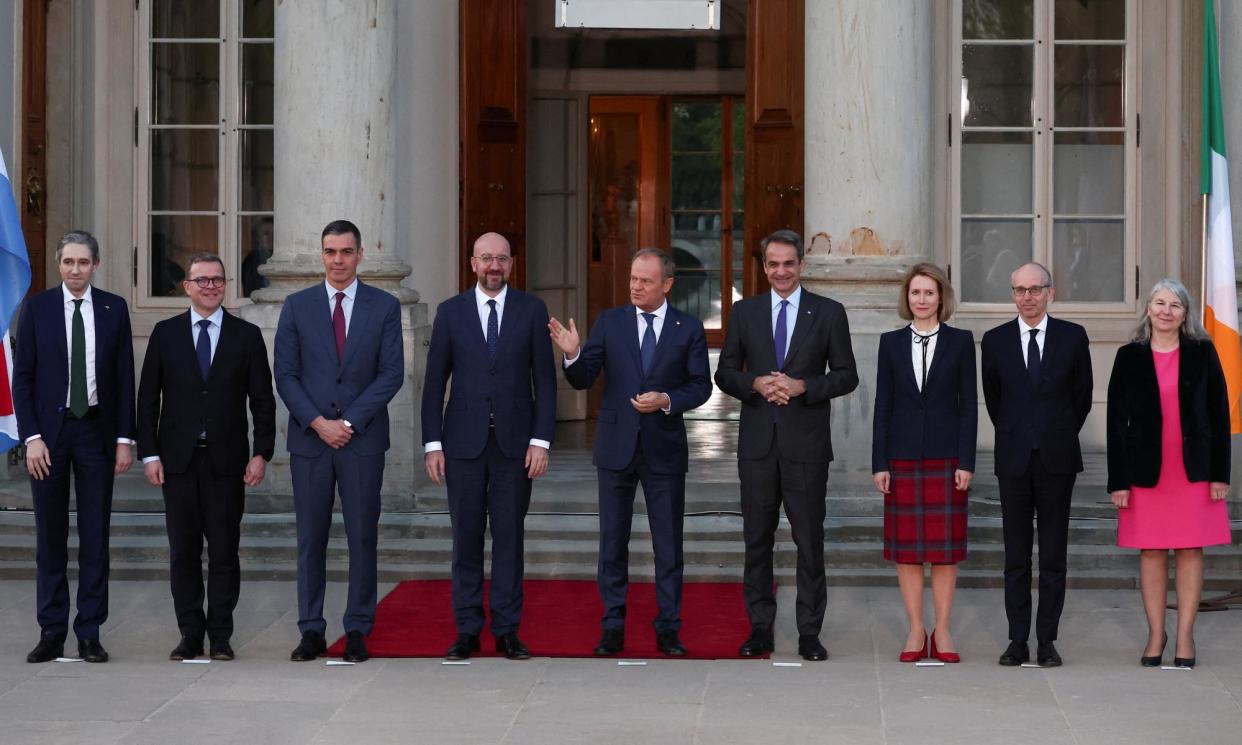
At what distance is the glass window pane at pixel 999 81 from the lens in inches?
493

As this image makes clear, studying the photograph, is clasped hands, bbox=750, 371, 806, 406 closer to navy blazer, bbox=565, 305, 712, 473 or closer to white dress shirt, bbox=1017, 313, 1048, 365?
navy blazer, bbox=565, 305, 712, 473

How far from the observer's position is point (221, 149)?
498 inches

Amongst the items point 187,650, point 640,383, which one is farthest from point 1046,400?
point 187,650

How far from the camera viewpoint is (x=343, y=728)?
6.64 metres

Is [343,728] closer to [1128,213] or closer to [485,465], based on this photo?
[485,465]

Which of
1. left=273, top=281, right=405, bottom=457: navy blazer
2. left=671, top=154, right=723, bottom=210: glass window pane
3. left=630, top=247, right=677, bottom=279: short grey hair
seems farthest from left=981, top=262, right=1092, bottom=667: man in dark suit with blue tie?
left=671, top=154, right=723, bottom=210: glass window pane

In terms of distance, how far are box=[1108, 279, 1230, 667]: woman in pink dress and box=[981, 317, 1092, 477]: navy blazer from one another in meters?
0.15

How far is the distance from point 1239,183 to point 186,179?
6.51 metres

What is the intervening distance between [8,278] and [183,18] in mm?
4630

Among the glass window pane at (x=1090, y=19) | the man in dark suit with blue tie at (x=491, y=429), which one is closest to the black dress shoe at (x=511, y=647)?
the man in dark suit with blue tie at (x=491, y=429)

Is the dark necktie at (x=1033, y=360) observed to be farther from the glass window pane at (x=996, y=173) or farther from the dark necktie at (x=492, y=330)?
the glass window pane at (x=996, y=173)

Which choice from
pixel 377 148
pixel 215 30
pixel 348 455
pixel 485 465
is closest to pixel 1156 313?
pixel 485 465

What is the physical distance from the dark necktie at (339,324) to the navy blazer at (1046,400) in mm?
2548

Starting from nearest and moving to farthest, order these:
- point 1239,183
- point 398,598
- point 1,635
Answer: point 1,635, point 398,598, point 1239,183
